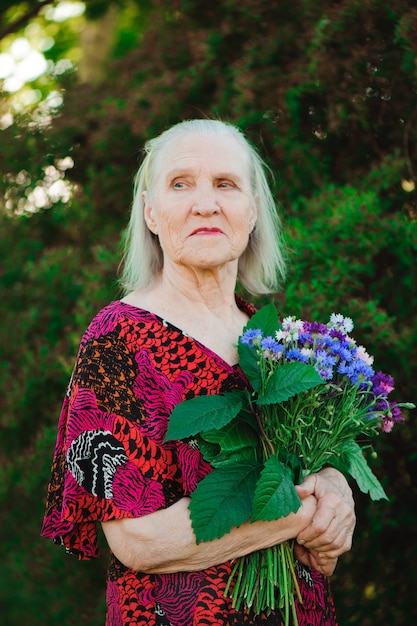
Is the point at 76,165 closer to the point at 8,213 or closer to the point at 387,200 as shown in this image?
the point at 8,213

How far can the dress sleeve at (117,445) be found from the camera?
6.70ft

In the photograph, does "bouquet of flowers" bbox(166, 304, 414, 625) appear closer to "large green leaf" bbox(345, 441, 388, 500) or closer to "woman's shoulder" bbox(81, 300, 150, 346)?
"large green leaf" bbox(345, 441, 388, 500)

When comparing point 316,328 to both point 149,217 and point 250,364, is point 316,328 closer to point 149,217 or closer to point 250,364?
point 250,364

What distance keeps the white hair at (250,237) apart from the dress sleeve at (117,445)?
18.2 inches

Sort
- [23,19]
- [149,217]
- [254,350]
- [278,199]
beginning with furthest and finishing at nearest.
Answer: [23,19] → [278,199] → [149,217] → [254,350]

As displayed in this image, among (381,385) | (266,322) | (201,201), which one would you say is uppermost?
(201,201)

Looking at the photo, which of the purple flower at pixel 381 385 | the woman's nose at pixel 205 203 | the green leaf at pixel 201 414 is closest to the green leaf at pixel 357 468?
the purple flower at pixel 381 385

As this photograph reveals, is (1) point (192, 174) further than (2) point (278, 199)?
No

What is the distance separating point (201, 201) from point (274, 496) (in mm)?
903

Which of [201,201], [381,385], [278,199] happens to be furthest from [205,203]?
[278,199]

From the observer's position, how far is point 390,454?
3.80 m

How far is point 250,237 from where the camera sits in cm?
277

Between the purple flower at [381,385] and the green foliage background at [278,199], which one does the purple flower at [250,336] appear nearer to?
the purple flower at [381,385]

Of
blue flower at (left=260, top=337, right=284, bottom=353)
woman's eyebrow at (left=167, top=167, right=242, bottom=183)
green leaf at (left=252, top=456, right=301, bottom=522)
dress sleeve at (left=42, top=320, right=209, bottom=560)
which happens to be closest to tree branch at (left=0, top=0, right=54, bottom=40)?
woman's eyebrow at (left=167, top=167, right=242, bottom=183)
